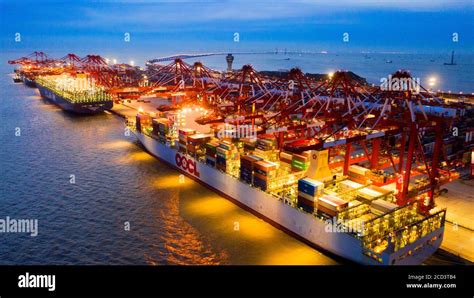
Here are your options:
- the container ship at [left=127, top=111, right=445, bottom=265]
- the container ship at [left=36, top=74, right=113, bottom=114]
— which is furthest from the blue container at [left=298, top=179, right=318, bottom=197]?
the container ship at [left=36, top=74, right=113, bottom=114]

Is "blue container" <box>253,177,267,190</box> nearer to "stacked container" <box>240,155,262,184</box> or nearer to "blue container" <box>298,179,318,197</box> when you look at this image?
"stacked container" <box>240,155,262,184</box>

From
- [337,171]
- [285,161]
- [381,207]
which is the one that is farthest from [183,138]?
[381,207]

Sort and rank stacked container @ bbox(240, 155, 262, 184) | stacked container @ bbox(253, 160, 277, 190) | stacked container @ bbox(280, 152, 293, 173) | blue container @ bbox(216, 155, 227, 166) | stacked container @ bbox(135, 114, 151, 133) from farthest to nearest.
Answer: stacked container @ bbox(135, 114, 151, 133) < stacked container @ bbox(280, 152, 293, 173) < blue container @ bbox(216, 155, 227, 166) < stacked container @ bbox(240, 155, 262, 184) < stacked container @ bbox(253, 160, 277, 190)

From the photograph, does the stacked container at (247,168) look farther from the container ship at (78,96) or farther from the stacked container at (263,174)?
the container ship at (78,96)

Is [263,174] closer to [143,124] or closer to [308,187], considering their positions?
[308,187]

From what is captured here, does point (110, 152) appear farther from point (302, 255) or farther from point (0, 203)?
point (302, 255)
